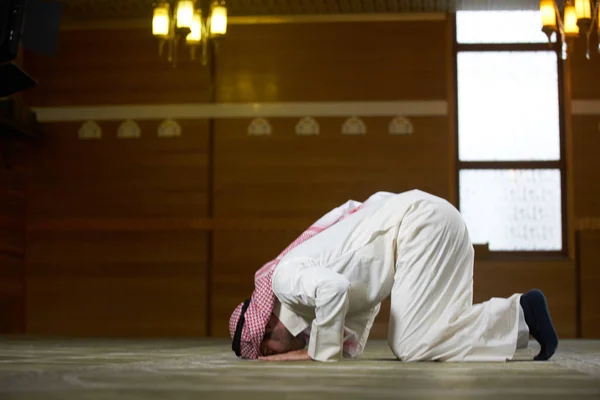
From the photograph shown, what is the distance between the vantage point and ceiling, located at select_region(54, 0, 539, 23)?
8.88m

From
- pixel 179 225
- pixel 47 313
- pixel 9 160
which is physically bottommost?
pixel 47 313

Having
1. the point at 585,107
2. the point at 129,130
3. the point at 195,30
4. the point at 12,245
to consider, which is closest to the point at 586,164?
the point at 585,107

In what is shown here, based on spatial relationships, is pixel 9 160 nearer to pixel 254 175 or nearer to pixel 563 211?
pixel 254 175

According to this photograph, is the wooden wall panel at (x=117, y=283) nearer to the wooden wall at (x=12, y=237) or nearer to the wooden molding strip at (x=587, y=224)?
the wooden wall at (x=12, y=237)

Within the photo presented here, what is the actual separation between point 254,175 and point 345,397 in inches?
276

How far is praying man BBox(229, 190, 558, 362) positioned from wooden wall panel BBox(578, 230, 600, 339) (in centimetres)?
508

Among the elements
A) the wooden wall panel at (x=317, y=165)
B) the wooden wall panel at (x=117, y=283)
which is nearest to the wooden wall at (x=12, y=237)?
the wooden wall panel at (x=117, y=283)

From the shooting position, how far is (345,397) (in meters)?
2.16

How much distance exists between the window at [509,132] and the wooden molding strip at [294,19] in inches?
18.6

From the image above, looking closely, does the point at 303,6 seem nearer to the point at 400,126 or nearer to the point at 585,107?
the point at 400,126

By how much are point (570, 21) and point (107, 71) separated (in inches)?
184

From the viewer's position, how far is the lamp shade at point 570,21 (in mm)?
7441

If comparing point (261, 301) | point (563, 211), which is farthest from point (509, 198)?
point (261, 301)

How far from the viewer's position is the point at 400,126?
356 inches
